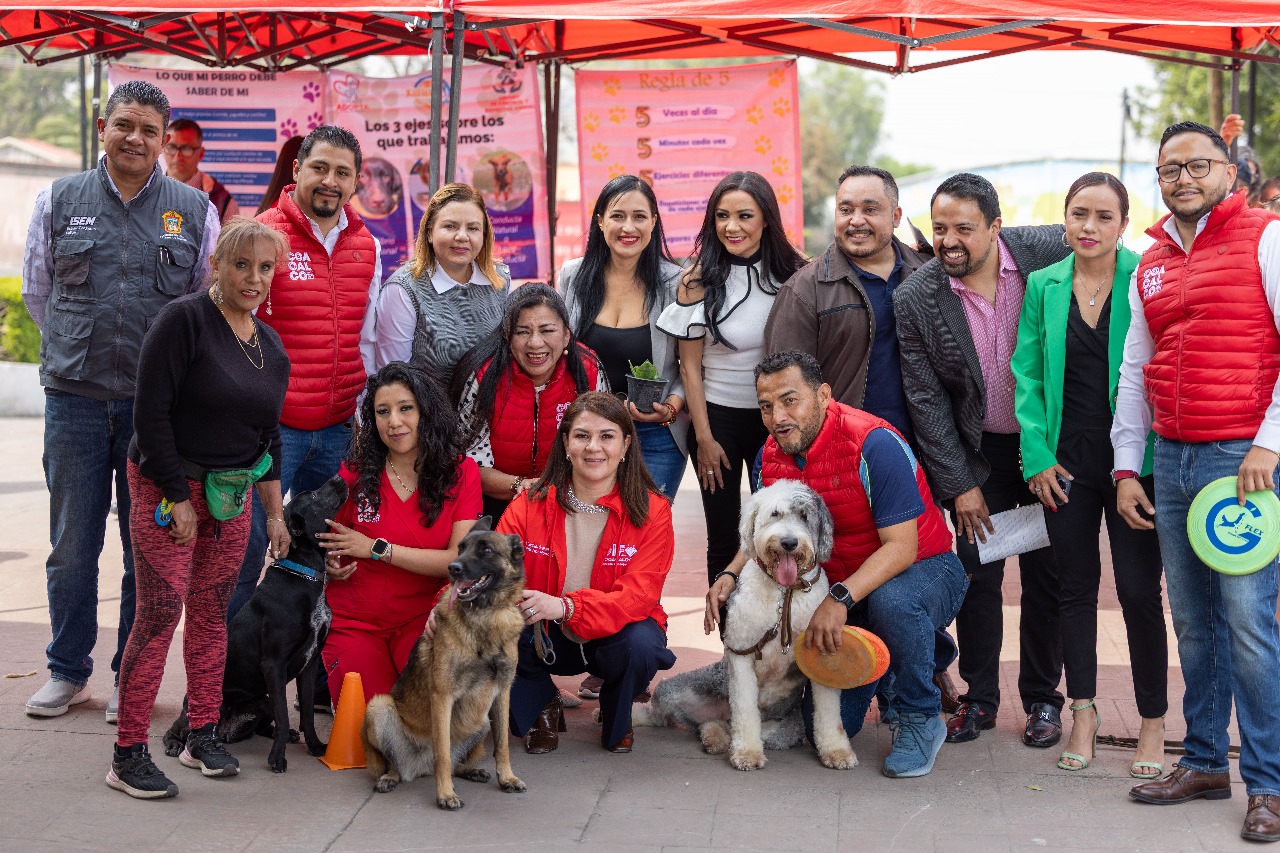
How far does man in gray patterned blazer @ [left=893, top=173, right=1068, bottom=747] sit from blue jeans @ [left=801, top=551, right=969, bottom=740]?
0.94 ft

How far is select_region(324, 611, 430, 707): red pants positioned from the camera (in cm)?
449

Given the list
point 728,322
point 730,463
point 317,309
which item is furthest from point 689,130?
point 317,309

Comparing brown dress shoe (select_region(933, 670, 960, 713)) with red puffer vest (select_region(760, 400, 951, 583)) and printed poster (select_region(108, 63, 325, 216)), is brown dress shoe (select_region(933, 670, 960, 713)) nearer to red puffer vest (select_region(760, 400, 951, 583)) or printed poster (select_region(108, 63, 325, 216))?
red puffer vest (select_region(760, 400, 951, 583))

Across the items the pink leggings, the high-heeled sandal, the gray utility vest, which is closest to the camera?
the pink leggings

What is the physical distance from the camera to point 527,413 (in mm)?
4883

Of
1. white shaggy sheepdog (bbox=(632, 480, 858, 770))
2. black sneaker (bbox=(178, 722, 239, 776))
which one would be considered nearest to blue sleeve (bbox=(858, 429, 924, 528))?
white shaggy sheepdog (bbox=(632, 480, 858, 770))

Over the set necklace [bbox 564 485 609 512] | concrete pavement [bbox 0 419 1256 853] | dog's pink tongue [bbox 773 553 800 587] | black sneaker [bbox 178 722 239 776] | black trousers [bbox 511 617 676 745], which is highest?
necklace [bbox 564 485 609 512]

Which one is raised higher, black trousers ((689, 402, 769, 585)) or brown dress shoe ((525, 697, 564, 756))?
black trousers ((689, 402, 769, 585))

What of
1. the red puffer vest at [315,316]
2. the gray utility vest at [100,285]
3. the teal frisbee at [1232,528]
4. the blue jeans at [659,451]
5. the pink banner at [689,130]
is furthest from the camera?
the pink banner at [689,130]

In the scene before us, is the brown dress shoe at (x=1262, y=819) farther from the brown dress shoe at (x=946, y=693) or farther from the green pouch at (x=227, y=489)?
the green pouch at (x=227, y=489)

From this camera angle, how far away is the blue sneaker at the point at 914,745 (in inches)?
168

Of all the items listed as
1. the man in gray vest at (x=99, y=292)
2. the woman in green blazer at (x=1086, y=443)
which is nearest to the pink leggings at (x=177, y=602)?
the man in gray vest at (x=99, y=292)

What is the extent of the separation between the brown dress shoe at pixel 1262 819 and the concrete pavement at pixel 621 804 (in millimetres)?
55

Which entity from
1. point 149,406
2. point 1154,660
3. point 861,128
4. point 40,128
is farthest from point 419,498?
point 861,128
